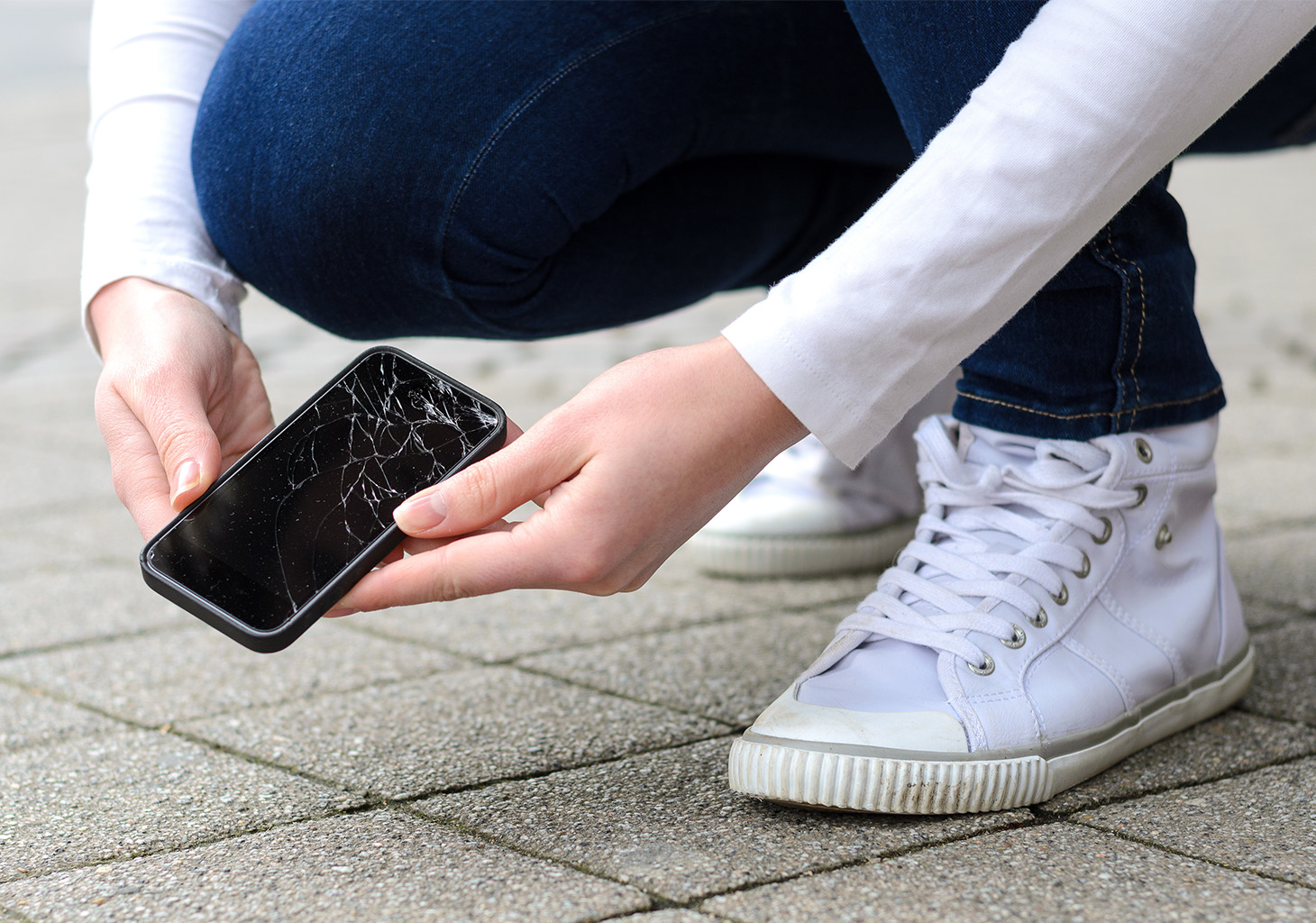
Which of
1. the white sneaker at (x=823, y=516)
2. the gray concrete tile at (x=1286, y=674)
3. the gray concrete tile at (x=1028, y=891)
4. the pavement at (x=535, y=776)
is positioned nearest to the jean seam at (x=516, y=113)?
the pavement at (x=535, y=776)

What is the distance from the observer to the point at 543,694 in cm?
122

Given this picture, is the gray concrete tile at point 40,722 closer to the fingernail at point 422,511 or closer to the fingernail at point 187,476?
the fingernail at point 187,476

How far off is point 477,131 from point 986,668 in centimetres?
66

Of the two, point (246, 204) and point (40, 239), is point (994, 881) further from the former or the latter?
point (40, 239)

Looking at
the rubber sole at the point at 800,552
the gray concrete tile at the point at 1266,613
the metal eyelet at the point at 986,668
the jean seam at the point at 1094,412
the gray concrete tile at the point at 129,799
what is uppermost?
the jean seam at the point at 1094,412

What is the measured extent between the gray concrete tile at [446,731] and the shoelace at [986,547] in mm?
214

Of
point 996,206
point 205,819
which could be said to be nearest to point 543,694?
point 205,819

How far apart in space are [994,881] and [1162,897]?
0.10 meters

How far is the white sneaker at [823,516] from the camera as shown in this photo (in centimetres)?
162

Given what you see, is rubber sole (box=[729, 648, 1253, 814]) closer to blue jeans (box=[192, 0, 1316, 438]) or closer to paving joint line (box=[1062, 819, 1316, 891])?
paving joint line (box=[1062, 819, 1316, 891])

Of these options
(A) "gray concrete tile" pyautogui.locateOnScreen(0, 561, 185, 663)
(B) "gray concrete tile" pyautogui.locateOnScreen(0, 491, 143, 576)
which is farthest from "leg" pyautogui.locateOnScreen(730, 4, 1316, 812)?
(B) "gray concrete tile" pyautogui.locateOnScreen(0, 491, 143, 576)

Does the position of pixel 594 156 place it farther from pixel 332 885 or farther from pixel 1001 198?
pixel 332 885

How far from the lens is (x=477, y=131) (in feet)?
3.98

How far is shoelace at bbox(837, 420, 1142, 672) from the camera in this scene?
1.00 metres
